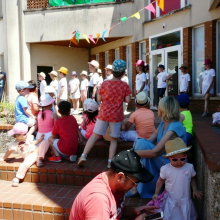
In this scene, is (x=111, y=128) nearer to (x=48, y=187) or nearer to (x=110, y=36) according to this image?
(x=48, y=187)

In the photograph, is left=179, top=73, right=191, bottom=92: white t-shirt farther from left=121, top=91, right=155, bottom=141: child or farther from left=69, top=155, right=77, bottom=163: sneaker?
left=69, top=155, right=77, bottom=163: sneaker

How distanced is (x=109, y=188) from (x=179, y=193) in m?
1.39

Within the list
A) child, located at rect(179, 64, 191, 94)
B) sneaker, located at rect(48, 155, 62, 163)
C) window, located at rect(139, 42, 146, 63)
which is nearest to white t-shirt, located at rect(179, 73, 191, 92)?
child, located at rect(179, 64, 191, 94)

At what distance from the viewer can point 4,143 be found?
6.87 m

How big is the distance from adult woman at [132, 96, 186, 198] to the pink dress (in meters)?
0.45

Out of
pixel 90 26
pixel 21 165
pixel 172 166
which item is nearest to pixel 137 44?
pixel 90 26

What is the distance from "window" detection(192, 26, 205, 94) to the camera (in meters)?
10.6

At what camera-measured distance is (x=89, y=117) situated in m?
5.62

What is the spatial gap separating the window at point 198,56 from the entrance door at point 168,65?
0.61 metres

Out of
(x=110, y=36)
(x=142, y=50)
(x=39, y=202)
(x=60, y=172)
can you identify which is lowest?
(x=39, y=202)

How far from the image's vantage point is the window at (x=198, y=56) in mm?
10586

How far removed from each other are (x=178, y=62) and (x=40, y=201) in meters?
8.54

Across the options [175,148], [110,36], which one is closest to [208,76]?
[110,36]

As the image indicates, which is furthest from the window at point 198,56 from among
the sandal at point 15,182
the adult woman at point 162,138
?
the sandal at point 15,182
